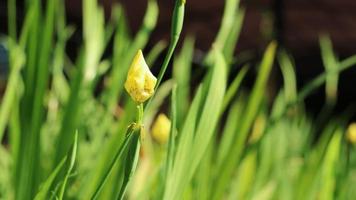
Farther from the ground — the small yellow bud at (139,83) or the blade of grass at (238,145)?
the small yellow bud at (139,83)

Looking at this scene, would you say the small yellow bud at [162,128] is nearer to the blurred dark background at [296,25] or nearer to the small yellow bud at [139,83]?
the small yellow bud at [139,83]

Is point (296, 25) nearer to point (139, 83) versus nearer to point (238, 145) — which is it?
point (238, 145)

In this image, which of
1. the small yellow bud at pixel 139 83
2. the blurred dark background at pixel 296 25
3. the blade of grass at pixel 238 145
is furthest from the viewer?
Answer: the blurred dark background at pixel 296 25

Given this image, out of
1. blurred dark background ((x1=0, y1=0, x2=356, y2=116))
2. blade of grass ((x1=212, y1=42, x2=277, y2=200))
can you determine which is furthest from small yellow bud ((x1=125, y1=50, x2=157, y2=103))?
blurred dark background ((x1=0, y1=0, x2=356, y2=116))

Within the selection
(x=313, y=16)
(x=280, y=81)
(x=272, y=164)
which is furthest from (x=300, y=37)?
(x=272, y=164)

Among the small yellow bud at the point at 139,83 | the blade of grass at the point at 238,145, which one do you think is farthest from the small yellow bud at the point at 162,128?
A: the small yellow bud at the point at 139,83

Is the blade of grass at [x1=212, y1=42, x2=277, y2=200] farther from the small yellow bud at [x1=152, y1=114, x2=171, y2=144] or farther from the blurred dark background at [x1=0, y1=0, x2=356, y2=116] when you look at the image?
the blurred dark background at [x1=0, y1=0, x2=356, y2=116]

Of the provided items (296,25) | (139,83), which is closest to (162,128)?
(139,83)
